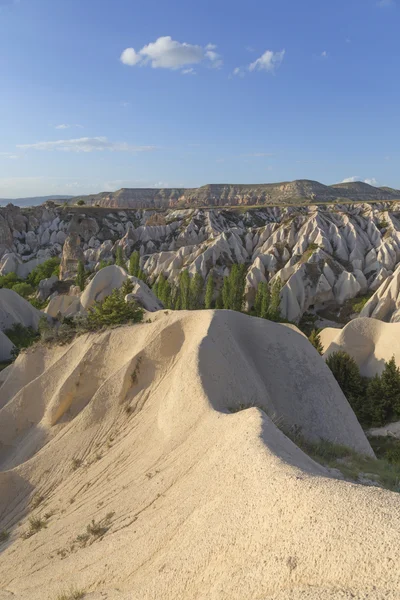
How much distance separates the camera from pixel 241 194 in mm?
171125

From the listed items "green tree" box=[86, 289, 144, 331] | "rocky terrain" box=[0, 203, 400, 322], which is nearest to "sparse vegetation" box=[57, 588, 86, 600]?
"green tree" box=[86, 289, 144, 331]

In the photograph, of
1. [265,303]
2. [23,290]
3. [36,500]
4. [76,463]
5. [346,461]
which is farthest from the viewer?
[23,290]

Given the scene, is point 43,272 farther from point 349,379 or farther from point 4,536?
point 4,536

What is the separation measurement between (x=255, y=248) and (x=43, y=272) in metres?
33.2

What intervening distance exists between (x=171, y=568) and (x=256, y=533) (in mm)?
1498

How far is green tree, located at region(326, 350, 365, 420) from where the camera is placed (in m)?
22.2

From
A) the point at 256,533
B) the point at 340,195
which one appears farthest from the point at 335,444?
the point at 340,195

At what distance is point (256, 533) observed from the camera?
5.62 m

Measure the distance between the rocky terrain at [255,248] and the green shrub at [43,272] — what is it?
429 centimetres

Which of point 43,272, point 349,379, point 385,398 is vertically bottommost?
point 385,398

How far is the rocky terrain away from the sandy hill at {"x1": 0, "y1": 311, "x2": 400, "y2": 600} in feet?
93.5

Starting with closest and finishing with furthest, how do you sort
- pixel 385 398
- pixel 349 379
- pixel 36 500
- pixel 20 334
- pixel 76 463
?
1. pixel 36 500
2. pixel 76 463
3. pixel 385 398
4. pixel 349 379
5. pixel 20 334

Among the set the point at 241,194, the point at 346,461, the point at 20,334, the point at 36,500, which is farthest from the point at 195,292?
the point at 241,194

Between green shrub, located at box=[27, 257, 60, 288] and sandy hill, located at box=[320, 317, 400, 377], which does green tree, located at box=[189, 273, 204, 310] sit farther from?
green shrub, located at box=[27, 257, 60, 288]
